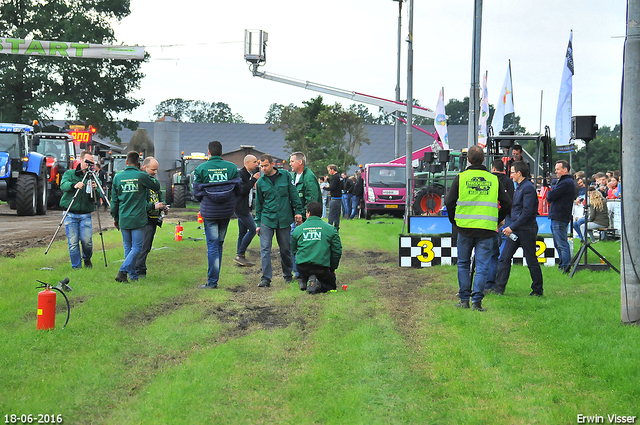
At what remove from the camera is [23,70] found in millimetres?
45125

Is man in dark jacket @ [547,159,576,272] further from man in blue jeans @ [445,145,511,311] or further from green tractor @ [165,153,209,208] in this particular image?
green tractor @ [165,153,209,208]

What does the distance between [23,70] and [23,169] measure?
2437cm

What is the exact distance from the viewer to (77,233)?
35.9 ft

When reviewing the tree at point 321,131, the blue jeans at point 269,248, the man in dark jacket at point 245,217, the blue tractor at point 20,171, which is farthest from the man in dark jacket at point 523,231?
the tree at point 321,131

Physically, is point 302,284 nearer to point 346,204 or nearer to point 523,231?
point 523,231

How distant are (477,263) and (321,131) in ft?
170

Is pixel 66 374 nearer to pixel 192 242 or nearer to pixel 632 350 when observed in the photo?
pixel 632 350

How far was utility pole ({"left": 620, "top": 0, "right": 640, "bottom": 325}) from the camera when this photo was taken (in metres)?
7.44

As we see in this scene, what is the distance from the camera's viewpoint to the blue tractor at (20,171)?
23266 millimetres

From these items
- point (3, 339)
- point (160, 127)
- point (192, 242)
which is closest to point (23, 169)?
point (192, 242)

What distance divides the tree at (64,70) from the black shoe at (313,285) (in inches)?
1601

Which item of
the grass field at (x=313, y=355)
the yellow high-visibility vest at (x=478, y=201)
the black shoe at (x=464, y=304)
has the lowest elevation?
the grass field at (x=313, y=355)

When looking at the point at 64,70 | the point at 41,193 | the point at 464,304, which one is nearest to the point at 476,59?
the point at 464,304

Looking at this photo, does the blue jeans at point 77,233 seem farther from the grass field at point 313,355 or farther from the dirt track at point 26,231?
the dirt track at point 26,231
